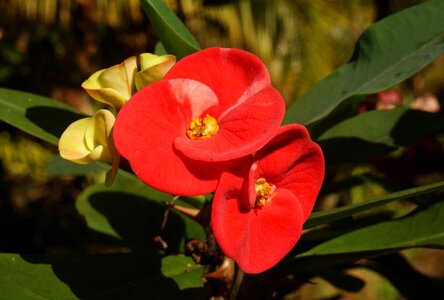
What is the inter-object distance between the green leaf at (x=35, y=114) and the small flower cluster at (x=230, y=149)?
0.26 meters

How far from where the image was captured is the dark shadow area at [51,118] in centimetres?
108

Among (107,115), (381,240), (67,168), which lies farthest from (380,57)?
(67,168)

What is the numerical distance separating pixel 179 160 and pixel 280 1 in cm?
427

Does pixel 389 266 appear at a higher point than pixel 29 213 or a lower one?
higher

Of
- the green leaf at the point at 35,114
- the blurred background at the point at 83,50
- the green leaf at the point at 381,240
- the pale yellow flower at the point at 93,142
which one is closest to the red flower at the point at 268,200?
the pale yellow flower at the point at 93,142

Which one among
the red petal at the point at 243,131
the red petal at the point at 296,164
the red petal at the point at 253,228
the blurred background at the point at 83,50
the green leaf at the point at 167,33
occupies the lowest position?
the blurred background at the point at 83,50

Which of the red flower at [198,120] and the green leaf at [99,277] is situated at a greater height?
the red flower at [198,120]

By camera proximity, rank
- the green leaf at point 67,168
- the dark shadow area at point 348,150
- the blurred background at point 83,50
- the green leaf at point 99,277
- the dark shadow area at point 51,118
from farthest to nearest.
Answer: the blurred background at point 83,50
the green leaf at point 67,168
the dark shadow area at point 348,150
the dark shadow area at point 51,118
the green leaf at point 99,277

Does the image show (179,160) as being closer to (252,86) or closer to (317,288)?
(252,86)

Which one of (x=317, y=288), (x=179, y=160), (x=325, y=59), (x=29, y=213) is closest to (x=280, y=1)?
(x=325, y=59)

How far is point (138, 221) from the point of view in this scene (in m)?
1.32

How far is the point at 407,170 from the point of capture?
1628mm

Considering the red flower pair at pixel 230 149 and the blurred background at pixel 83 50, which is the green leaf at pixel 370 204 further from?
the blurred background at pixel 83 50

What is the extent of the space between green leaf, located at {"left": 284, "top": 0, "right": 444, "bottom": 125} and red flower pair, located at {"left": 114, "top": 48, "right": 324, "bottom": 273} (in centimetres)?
24
